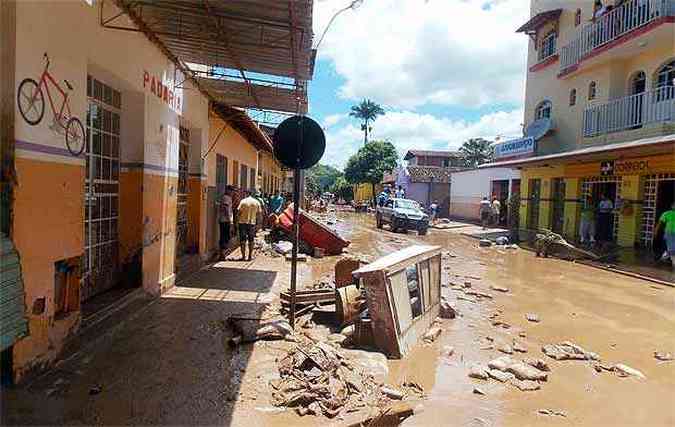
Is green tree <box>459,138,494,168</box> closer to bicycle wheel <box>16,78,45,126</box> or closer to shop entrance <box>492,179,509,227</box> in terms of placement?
shop entrance <box>492,179,509,227</box>

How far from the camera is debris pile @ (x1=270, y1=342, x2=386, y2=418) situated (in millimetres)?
3863

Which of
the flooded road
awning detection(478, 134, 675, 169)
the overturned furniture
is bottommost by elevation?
the flooded road

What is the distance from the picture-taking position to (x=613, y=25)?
16.5m

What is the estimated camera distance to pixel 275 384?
4.15m

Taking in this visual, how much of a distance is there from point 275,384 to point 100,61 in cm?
371

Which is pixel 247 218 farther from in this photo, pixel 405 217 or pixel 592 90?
pixel 592 90

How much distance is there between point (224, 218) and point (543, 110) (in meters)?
17.8

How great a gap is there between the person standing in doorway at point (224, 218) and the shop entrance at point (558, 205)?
1546 cm

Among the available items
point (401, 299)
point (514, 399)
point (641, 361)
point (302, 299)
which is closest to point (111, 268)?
point (302, 299)

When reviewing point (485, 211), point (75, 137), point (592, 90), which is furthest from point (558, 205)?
point (75, 137)

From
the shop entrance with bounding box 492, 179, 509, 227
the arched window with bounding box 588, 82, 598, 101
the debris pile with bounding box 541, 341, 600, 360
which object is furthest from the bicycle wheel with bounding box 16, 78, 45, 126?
the shop entrance with bounding box 492, 179, 509, 227

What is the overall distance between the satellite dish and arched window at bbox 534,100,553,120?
432mm

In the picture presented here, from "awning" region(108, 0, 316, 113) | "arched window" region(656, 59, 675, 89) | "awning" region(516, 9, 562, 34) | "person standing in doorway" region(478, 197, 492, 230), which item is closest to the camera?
"awning" region(108, 0, 316, 113)

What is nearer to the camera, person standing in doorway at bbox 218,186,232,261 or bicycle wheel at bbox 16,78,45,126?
bicycle wheel at bbox 16,78,45,126
